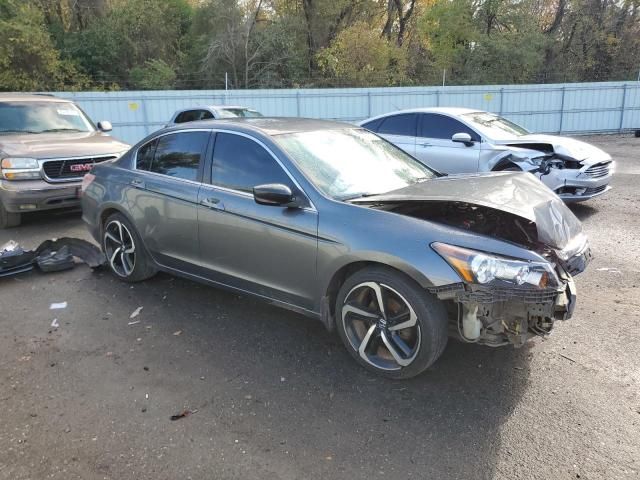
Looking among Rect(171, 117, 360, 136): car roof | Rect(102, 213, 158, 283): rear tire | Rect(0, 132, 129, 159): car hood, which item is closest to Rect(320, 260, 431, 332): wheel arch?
Rect(171, 117, 360, 136): car roof

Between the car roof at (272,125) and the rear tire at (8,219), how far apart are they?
4.16 metres

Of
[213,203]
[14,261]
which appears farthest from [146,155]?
[14,261]

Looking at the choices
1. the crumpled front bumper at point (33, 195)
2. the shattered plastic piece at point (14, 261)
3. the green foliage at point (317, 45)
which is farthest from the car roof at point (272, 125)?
the green foliage at point (317, 45)

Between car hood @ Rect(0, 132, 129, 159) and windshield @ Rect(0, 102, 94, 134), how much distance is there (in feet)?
0.88

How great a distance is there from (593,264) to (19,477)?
5.54 meters

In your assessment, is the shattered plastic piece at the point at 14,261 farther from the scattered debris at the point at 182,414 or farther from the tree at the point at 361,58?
the tree at the point at 361,58

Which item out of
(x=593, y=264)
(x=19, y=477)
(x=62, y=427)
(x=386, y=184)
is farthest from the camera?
(x=593, y=264)

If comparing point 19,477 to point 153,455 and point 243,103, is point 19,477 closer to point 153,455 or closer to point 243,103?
point 153,455

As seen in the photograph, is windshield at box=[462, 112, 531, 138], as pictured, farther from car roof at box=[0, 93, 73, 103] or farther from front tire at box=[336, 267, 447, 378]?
car roof at box=[0, 93, 73, 103]

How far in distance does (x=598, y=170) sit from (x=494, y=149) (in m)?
1.55

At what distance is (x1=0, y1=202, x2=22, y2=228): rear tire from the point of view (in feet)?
24.9

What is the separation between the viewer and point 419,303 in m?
3.19

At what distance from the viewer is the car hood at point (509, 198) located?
133 inches

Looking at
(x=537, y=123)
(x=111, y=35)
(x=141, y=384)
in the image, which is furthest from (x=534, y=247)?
(x=111, y=35)
